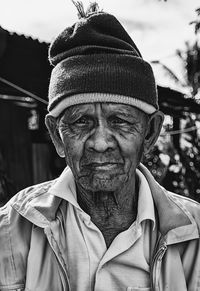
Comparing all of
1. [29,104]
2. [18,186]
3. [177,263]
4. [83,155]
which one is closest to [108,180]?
[83,155]

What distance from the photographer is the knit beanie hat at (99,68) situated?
215 cm

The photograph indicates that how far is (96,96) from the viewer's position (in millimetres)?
2141

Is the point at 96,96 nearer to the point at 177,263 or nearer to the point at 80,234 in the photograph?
the point at 80,234

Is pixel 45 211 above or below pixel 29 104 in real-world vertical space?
below

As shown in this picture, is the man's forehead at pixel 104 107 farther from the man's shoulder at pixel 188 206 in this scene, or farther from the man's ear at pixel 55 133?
the man's shoulder at pixel 188 206

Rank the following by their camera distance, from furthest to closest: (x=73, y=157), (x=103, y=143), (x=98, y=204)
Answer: (x=98, y=204)
(x=73, y=157)
(x=103, y=143)

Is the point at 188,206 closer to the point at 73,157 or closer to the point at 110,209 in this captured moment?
the point at 110,209

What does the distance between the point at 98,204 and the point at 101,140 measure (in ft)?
1.23

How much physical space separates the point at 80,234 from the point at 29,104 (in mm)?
4949

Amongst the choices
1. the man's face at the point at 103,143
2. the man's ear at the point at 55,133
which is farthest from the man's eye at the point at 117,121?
the man's ear at the point at 55,133

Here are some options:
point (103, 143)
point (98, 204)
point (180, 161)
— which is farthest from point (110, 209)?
point (180, 161)

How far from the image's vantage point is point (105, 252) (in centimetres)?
225

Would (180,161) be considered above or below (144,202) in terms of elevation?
below

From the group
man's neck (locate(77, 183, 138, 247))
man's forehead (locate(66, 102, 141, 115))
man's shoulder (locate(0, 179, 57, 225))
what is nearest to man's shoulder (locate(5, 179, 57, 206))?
man's shoulder (locate(0, 179, 57, 225))
